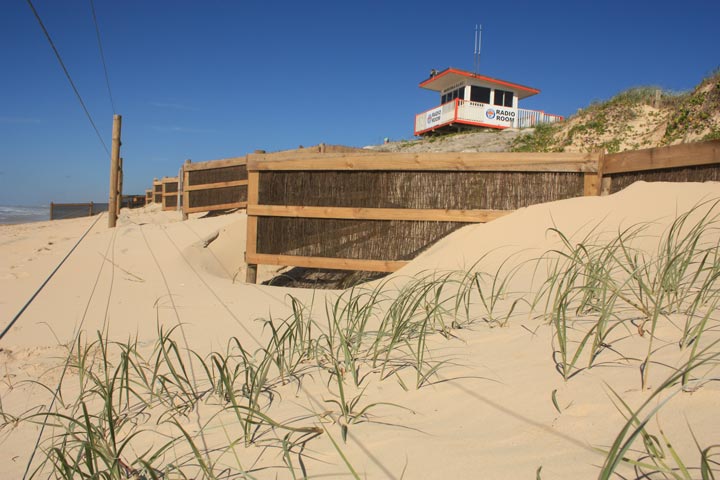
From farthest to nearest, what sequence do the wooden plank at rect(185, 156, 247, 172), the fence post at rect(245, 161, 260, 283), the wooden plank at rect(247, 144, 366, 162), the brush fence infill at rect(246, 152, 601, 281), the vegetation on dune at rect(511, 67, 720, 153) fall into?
the wooden plank at rect(185, 156, 247, 172)
the vegetation on dune at rect(511, 67, 720, 153)
the fence post at rect(245, 161, 260, 283)
the wooden plank at rect(247, 144, 366, 162)
the brush fence infill at rect(246, 152, 601, 281)

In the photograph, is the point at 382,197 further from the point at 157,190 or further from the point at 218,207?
the point at 157,190

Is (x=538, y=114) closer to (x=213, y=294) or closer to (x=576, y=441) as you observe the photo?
(x=213, y=294)

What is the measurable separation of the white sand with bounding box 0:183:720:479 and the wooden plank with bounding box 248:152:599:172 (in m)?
0.55

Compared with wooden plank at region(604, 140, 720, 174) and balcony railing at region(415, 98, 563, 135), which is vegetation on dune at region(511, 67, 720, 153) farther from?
balcony railing at region(415, 98, 563, 135)

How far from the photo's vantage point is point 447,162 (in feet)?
17.7

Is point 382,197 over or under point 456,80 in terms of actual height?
under

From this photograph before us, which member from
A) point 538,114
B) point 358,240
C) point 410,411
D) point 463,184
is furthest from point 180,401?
point 538,114

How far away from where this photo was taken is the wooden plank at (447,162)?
5.20 metres

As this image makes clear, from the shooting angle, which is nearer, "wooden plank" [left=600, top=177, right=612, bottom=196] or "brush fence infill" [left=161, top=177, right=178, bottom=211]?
"wooden plank" [left=600, top=177, right=612, bottom=196]

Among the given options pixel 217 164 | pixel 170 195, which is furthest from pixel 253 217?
pixel 170 195

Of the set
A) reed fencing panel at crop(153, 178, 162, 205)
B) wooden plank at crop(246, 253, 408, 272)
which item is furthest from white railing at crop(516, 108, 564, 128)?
wooden plank at crop(246, 253, 408, 272)

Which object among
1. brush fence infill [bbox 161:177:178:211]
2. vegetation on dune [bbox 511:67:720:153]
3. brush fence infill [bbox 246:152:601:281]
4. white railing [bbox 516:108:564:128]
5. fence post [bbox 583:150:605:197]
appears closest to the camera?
fence post [bbox 583:150:605:197]

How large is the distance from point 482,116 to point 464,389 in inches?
1042

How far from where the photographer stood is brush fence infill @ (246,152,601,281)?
5305mm
